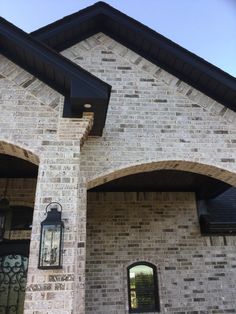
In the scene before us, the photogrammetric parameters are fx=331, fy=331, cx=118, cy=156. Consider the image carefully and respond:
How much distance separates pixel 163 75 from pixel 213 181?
3.11 metres

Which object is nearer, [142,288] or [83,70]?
[83,70]

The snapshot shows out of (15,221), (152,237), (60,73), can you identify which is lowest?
(152,237)

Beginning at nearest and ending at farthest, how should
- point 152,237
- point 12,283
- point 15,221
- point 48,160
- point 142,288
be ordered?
point 48,160, point 12,283, point 15,221, point 142,288, point 152,237

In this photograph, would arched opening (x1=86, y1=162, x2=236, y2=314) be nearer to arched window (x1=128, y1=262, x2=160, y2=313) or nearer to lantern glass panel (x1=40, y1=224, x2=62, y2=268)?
arched window (x1=128, y1=262, x2=160, y2=313)

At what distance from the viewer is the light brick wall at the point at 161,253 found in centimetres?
738

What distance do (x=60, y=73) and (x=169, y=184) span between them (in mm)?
4489

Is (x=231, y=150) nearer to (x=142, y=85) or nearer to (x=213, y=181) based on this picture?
(x=142, y=85)

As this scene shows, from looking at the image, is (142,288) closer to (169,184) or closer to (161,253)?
(161,253)

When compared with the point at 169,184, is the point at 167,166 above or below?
below

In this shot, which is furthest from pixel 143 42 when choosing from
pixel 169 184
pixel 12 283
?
pixel 12 283

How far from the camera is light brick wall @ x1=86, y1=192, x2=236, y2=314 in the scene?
7.38 metres

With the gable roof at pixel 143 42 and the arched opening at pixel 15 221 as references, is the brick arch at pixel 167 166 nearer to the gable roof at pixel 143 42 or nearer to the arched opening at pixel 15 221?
the arched opening at pixel 15 221

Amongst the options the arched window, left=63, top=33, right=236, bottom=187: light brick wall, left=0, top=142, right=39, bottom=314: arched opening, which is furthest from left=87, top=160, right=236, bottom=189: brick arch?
the arched window

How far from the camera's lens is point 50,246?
3996mm
